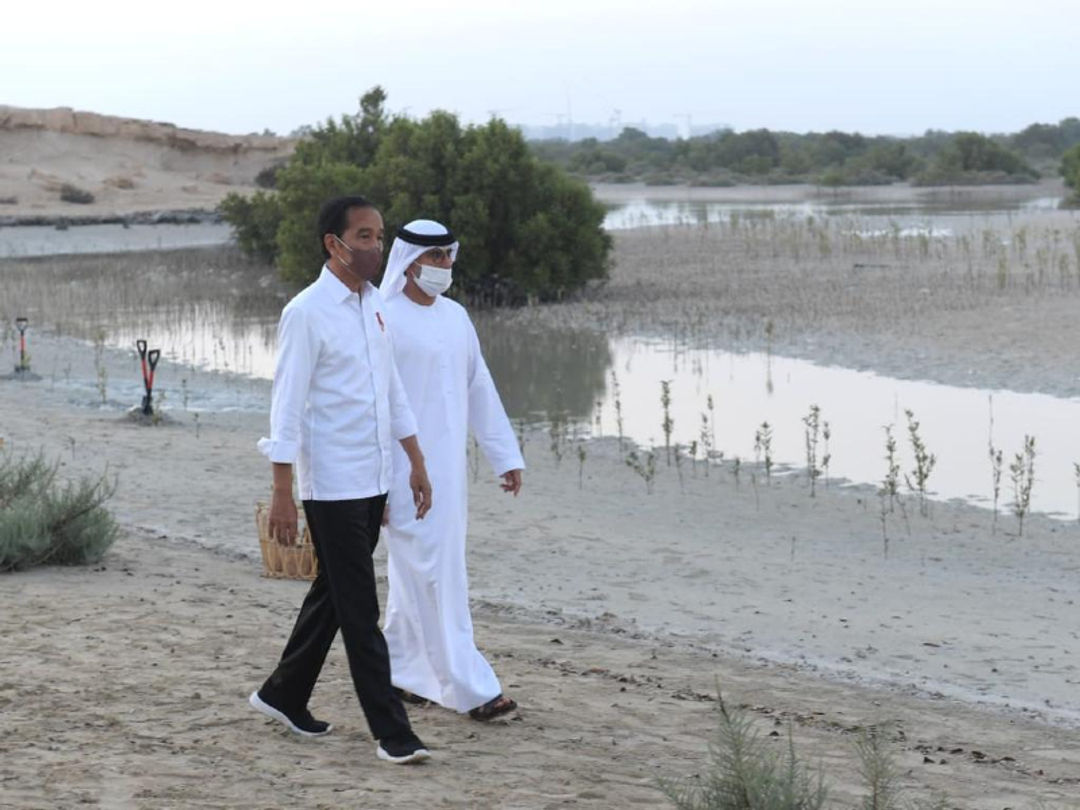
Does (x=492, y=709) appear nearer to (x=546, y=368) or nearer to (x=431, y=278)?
(x=431, y=278)

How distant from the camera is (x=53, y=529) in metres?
8.43

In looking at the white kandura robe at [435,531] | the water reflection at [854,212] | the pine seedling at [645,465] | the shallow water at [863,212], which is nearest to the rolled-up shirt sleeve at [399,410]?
the white kandura robe at [435,531]

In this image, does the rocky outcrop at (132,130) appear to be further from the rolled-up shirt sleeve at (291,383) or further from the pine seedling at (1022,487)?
the rolled-up shirt sleeve at (291,383)

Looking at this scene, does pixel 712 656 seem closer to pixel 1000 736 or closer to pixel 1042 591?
pixel 1000 736

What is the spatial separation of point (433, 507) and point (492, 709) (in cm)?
71

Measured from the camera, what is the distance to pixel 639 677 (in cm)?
667

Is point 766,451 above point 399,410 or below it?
below

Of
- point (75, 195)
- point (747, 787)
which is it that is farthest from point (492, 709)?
point (75, 195)

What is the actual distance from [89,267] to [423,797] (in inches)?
1246

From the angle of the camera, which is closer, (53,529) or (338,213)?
(338,213)

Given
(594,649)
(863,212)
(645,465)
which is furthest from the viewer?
(863,212)

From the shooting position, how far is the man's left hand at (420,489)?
5.61 meters

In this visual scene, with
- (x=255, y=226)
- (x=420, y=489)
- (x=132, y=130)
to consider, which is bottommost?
(x=255, y=226)

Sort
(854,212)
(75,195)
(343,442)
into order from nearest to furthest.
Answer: (343,442)
(854,212)
(75,195)
